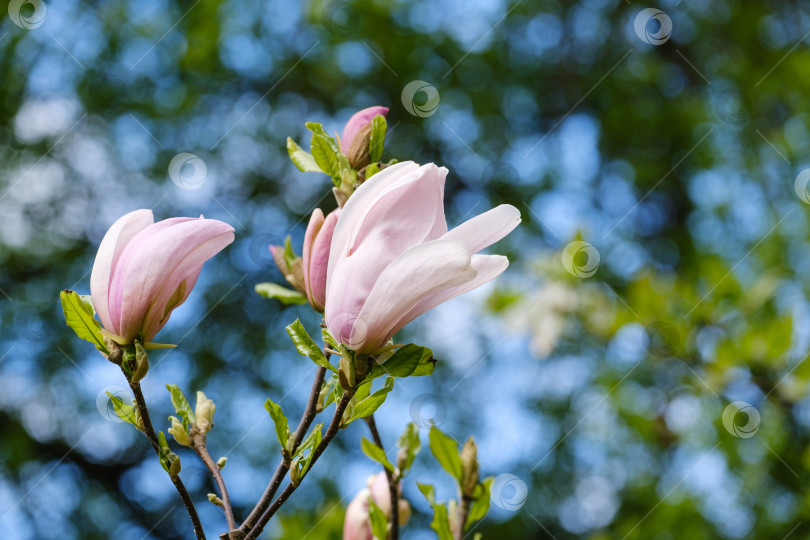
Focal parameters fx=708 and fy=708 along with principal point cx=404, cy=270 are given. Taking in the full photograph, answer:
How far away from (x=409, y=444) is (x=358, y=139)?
287 mm

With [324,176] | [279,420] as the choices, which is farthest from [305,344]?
[324,176]

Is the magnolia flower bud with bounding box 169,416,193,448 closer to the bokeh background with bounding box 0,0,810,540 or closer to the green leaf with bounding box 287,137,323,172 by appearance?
the green leaf with bounding box 287,137,323,172

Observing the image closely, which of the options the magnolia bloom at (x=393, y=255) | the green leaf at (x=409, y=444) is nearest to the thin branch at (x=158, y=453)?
the magnolia bloom at (x=393, y=255)

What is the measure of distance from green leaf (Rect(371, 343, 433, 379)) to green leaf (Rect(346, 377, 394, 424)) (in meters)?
0.02

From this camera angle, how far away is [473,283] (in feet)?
1.45

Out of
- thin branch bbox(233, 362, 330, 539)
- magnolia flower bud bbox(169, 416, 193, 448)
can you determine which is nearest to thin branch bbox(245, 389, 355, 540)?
thin branch bbox(233, 362, 330, 539)

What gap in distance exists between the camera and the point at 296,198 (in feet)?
12.2

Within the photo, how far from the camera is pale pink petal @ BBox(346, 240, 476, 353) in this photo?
399 millimetres

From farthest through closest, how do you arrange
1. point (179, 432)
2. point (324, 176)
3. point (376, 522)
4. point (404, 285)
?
point (324, 176) < point (376, 522) < point (179, 432) < point (404, 285)

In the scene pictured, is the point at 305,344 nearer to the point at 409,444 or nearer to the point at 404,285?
the point at 404,285

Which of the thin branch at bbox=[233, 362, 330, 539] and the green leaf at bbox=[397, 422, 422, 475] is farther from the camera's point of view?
the green leaf at bbox=[397, 422, 422, 475]

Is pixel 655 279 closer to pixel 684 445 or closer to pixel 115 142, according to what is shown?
pixel 684 445

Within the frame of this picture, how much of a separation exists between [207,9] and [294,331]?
3452 mm

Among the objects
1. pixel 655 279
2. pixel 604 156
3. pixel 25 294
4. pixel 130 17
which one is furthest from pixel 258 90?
pixel 655 279
